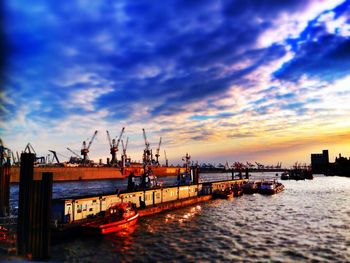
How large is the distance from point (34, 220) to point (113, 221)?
22.8 metres

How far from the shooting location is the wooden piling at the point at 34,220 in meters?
21.6

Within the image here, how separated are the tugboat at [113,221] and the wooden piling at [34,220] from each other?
18757 millimetres

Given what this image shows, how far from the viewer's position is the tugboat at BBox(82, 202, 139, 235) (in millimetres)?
40700

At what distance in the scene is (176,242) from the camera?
128 ft

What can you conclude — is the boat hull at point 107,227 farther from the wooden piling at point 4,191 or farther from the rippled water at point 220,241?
the wooden piling at point 4,191

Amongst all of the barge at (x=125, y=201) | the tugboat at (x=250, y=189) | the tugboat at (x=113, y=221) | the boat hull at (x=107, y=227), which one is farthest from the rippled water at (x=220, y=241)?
the tugboat at (x=250, y=189)

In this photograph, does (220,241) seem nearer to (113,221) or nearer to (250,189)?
(113,221)

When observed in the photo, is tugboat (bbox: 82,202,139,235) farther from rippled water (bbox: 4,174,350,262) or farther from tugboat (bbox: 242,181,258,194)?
tugboat (bbox: 242,181,258,194)

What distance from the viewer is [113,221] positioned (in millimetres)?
43969

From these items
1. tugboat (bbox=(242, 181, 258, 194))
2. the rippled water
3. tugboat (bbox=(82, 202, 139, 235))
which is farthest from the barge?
tugboat (bbox=(242, 181, 258, 194))

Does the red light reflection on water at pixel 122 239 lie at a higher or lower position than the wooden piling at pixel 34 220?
lower

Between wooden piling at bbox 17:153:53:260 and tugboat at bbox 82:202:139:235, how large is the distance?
1876 centimetres

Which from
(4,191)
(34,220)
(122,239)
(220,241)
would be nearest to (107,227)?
(122,239)

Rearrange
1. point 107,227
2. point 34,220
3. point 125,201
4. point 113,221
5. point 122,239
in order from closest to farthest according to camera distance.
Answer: point 34,220 → point 122,239 → point 107,227 → point 113,221 → point 125,201
